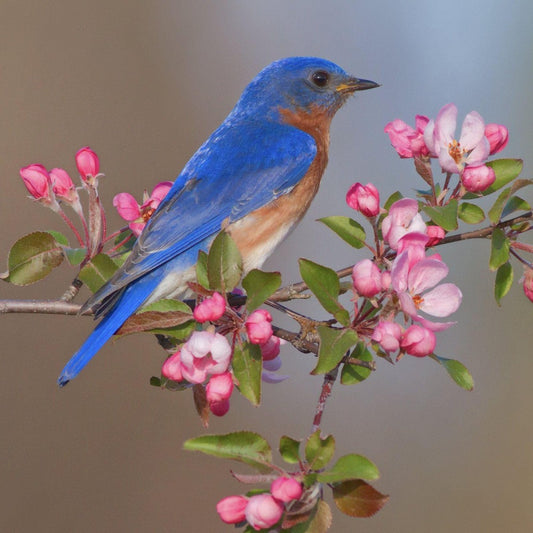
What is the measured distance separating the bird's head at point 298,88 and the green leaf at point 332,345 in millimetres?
1937

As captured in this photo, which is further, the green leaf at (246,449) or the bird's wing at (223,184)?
the bird's wing at (223,184)

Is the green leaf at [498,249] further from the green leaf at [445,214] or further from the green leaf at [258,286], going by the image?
the green leaf at [258,286]

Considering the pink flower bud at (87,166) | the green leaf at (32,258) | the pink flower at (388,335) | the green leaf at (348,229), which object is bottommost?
the pink flower at (388,335)

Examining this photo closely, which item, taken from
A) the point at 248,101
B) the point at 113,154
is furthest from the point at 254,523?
the point at 113,154

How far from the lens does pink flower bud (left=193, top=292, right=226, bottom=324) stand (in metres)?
2.02

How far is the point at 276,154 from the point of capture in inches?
133

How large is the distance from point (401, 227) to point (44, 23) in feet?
16.3

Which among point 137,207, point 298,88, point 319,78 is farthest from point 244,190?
point 319,78

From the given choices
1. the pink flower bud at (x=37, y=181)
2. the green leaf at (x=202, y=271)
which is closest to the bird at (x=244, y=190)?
the pink flower bud at (x=37, y=181)

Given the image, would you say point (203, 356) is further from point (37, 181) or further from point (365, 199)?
point (37, 181)

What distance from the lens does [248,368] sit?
6.70 ft

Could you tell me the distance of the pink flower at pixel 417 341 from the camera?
198 cm

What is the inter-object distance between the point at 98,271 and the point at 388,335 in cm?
98

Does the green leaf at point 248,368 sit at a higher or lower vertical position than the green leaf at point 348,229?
lower
